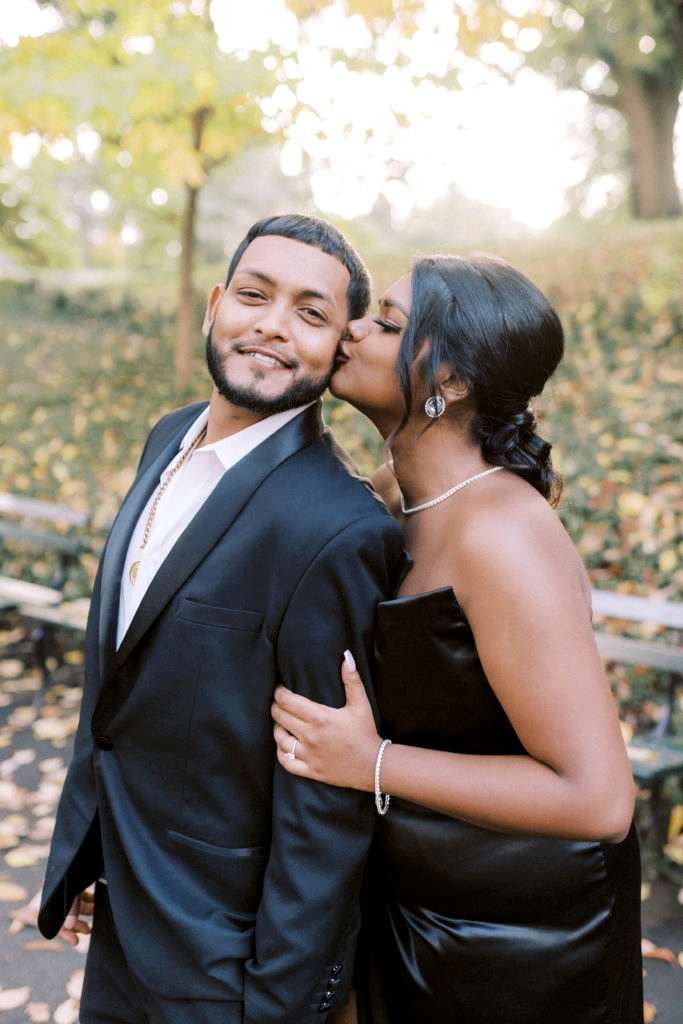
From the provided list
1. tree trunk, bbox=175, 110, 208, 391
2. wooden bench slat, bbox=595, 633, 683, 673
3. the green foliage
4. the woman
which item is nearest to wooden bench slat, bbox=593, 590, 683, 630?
wooden bench slat, bbox=595, 633, 683, 673

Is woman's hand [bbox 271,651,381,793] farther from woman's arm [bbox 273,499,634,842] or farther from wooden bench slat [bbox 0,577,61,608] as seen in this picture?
wooden bench slat [bbox 0,577,61,608]

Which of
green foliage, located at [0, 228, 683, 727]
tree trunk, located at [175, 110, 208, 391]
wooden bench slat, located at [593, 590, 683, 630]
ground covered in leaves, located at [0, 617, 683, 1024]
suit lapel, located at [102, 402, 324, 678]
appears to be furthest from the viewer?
tree trunk, located at [175, 110, 208, 391]

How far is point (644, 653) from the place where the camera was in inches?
185


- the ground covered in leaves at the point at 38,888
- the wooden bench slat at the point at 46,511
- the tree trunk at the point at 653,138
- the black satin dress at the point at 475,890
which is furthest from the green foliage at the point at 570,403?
the black satin dress at the point at 475,890

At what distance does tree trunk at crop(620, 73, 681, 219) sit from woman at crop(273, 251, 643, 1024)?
1282 cm

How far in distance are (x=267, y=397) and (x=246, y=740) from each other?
775 mm

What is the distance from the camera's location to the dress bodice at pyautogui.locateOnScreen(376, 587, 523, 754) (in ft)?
6.40

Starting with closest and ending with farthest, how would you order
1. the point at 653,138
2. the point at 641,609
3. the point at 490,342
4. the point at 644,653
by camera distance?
the point at 490,342, the point at 644,653, the point at 641,609, the point at 653,138

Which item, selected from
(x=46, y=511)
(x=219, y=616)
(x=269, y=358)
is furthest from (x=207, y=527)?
(x=46, y=511)

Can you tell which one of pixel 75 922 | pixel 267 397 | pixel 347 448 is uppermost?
pixel 267 397

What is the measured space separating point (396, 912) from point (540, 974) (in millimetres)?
333

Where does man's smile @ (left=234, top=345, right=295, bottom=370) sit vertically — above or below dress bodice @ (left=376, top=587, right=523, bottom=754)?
above

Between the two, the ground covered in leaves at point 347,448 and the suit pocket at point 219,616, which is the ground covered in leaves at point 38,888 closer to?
the ground covered in leaves at point 347,448

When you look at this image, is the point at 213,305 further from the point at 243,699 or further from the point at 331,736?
the point at 331,736
